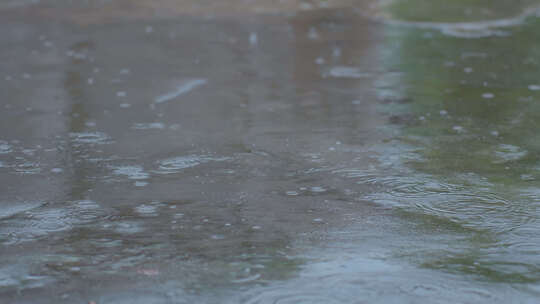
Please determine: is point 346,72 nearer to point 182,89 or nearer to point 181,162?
point 182,89

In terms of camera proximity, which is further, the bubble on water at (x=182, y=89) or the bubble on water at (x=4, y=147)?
the bubble on water at (x=182, y=89)

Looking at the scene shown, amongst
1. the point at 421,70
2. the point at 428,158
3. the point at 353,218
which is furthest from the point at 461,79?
the point at 353,218

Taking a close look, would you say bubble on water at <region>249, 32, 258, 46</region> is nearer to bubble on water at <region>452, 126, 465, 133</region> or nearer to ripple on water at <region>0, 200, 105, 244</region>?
bubble on water at <region>452, 126, 465, 133</region>

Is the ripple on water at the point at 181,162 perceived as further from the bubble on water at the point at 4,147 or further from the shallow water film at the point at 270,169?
the bubble on water at the point at 4,147

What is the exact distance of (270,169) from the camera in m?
6.13

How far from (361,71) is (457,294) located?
6418 millimetres

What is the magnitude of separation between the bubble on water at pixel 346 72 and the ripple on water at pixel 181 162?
3.85 m

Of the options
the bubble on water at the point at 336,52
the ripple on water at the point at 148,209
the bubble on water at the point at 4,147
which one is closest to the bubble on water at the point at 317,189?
the ripple on water at the point at 148,209

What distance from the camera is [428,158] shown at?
6.38 m

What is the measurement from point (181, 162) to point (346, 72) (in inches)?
171

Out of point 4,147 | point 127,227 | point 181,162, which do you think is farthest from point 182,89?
point 127,227

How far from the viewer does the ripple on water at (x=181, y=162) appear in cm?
616

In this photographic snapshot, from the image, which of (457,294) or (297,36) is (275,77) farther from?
(457,294)

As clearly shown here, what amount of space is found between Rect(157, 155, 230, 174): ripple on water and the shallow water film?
3 cm
